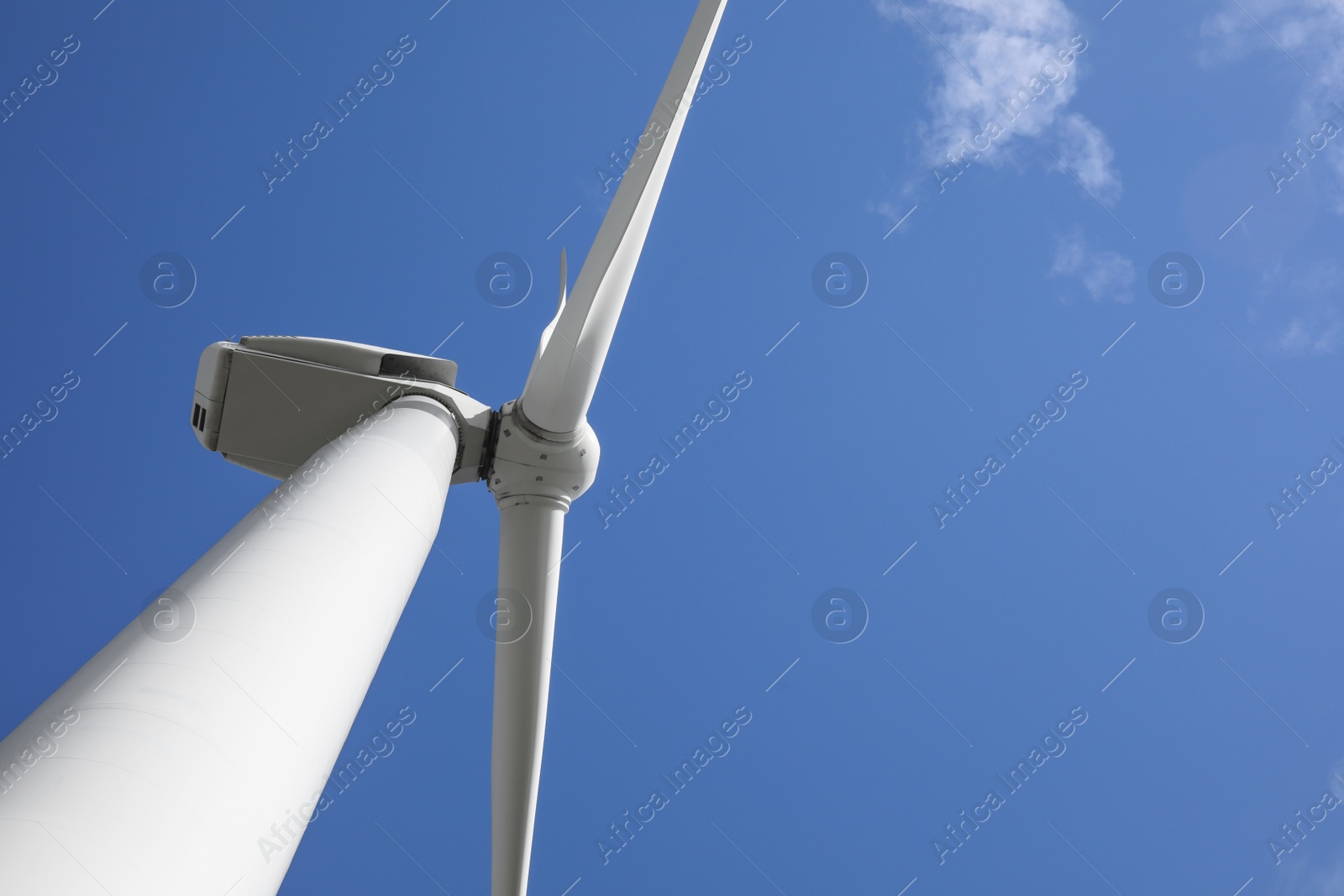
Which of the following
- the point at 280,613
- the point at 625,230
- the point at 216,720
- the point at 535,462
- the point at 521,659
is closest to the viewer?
the point at 216,720

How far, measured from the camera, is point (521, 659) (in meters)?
10.8

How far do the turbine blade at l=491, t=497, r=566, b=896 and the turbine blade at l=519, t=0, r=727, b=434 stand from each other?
7.12 feet

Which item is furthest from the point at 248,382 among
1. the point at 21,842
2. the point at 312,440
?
the point at 21,842

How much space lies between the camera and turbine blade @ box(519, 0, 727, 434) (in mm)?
8469

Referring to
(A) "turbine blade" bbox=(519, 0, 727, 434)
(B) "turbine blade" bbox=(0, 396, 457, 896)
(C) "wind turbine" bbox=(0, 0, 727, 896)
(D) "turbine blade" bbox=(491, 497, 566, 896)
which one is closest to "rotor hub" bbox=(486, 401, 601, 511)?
(C) "wind turbine" bbox=(0, 0, 727, 896)

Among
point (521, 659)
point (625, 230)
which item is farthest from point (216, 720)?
point (521, 659)

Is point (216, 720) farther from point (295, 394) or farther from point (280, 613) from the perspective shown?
point (295, 394)

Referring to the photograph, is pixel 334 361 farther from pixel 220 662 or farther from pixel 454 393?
pixel 220 662

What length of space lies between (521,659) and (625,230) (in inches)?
210

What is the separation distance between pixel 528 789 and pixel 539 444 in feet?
14.1

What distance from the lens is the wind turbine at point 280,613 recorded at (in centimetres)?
245

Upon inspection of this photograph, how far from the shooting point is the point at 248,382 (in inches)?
412

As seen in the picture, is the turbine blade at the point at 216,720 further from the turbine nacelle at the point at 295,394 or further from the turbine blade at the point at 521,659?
the turbine blade at the point at 521,659

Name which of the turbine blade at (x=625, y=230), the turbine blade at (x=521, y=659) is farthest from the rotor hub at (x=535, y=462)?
the turbine blade at (x=625, y=230)
